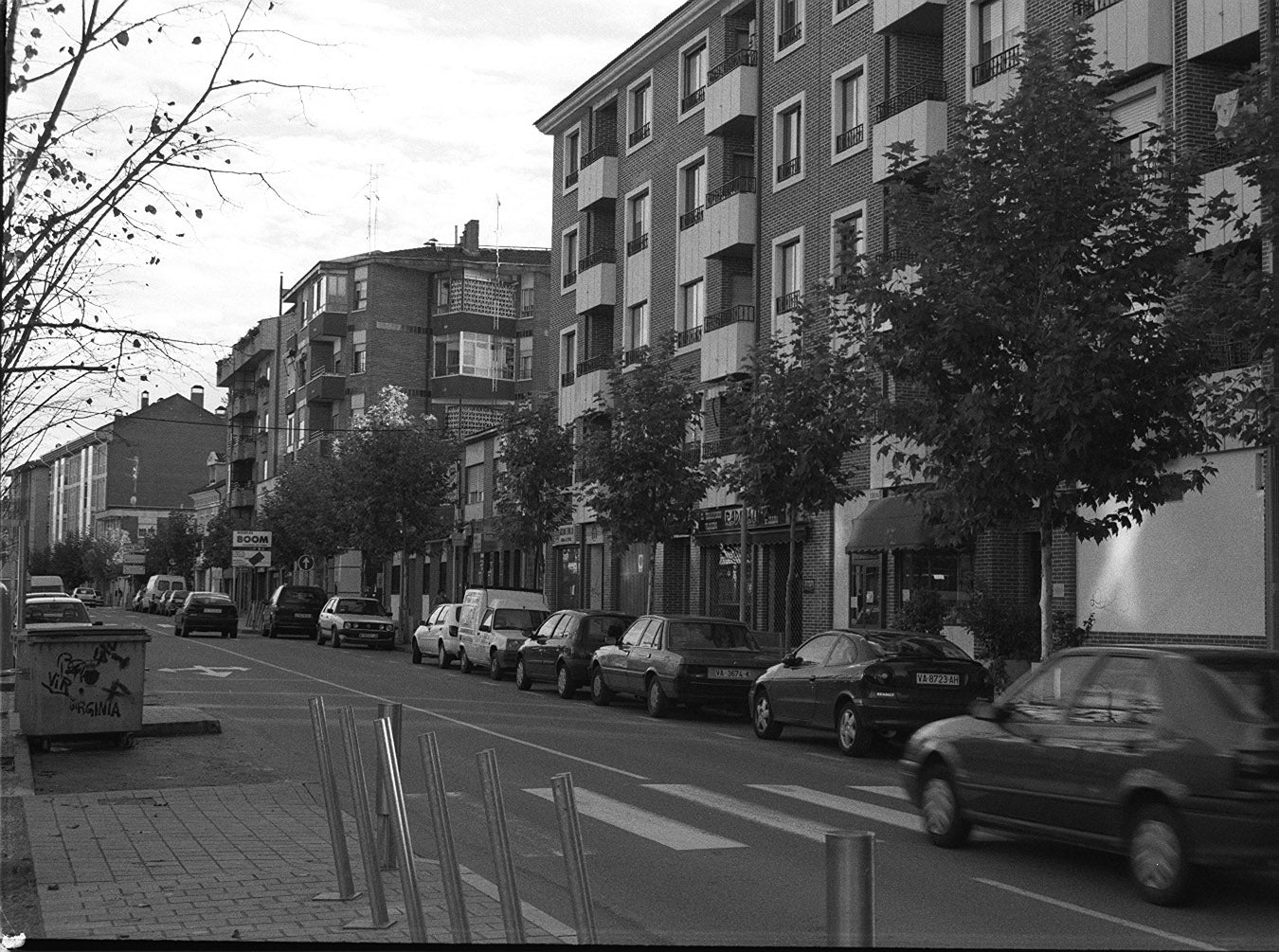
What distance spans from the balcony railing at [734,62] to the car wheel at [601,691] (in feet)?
60.4

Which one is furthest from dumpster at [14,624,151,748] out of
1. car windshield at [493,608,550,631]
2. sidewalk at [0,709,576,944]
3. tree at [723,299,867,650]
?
car windshield at [493,608,550,631]

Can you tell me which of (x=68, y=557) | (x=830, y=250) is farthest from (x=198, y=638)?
(x=68, y=557)

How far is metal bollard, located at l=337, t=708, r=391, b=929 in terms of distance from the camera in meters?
7.42

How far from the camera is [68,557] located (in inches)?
5438

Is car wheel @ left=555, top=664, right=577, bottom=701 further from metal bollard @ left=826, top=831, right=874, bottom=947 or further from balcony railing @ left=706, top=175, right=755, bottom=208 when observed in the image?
metal bollard @ left=826, top=831, right=874, bottom=947

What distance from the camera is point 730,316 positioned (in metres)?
37.2

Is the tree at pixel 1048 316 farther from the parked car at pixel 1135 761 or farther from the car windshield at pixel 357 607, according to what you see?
the car windshield at pixel 357 607

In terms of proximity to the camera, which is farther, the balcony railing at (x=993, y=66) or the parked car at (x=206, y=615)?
the parked car at (x=206, y=615)

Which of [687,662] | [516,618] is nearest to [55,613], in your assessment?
[516,618]

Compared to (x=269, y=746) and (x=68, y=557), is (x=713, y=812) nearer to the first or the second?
(x=269, y=746)

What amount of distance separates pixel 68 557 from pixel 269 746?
130524 mm

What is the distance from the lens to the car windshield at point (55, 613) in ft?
110

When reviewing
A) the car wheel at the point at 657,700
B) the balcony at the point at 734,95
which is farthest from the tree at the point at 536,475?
the car wheel at the point at 657,700

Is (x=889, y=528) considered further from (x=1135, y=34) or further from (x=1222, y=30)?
(x=1222, y=30)
